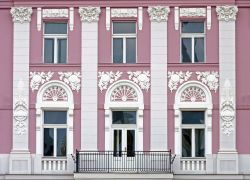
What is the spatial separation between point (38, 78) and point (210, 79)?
24.3 feet

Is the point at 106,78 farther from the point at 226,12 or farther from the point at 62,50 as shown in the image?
the point at 226,12

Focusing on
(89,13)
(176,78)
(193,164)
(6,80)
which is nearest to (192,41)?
(176,78)

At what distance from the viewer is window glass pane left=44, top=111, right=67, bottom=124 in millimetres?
36250

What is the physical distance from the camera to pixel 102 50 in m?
36.3

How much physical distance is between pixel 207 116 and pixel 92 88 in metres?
5.08

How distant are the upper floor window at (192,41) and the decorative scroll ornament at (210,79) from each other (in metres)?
0.85

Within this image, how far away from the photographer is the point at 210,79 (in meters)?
35.8

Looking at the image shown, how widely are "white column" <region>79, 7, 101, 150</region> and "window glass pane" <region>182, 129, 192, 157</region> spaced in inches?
150

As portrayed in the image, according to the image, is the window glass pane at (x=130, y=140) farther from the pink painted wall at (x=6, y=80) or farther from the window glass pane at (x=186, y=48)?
the pink painted wall at (x=6, y=80)

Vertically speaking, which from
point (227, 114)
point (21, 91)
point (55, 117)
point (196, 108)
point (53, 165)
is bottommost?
point (53, 165)

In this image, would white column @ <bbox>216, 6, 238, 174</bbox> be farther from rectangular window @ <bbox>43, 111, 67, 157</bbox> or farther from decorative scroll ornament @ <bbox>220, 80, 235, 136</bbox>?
rectangular window @ <bbox>43, 111, 67, 157</bbox>

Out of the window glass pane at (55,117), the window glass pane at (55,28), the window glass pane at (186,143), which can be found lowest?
the window glass pane at (186,143)

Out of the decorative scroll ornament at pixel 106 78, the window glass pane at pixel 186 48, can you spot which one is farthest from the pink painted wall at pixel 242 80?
the decorative scroll ornament at pixel 106 78

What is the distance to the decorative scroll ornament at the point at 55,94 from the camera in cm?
3603
